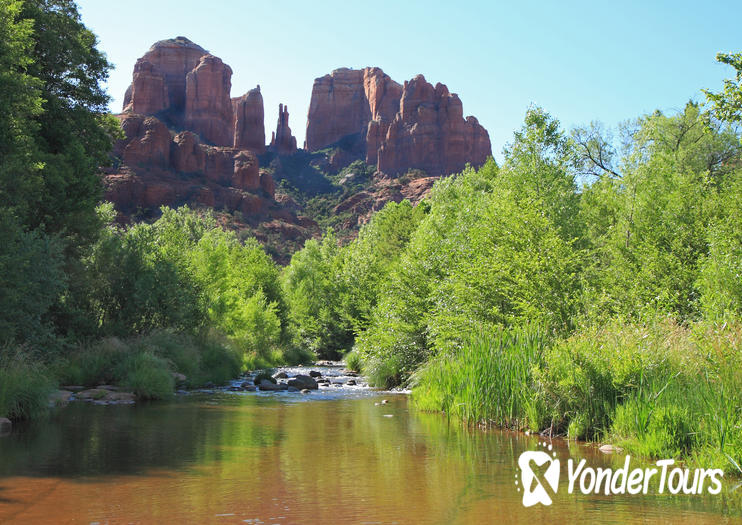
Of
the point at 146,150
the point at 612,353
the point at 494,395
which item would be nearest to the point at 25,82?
the point at 494,395

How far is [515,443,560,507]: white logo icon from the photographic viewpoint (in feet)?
29.7

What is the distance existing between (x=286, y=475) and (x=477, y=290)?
37.4 ft

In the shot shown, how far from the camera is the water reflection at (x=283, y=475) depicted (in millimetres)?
8133

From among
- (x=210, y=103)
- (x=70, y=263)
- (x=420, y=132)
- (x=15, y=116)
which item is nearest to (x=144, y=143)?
(x=210, y=103)

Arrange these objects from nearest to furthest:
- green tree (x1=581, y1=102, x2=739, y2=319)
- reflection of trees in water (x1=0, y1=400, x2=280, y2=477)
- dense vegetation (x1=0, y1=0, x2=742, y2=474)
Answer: reflection of trees in water (x1=0, y1=400, x2=280, y2=477) < dense vegetation (x1=0, y1=0, x2=742, y2=474) < green tree (x1=581, y1=102, x2=739, y2=319)

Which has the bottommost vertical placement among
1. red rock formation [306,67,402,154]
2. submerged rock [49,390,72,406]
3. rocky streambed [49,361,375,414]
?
rocky streambed [49,361,375,414]

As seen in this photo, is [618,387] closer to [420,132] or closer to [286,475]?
[286,475]

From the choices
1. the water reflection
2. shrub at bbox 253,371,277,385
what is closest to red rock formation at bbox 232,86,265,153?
shrub at bbox 253,371,277,385

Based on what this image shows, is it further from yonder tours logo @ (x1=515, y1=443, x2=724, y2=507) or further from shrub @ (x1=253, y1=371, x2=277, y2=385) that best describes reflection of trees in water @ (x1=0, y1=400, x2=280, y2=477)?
shrub @ (x1=253, y1=371, x2=277, y2=385)

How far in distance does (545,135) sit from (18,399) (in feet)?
84.7

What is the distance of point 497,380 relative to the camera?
52.6 ft

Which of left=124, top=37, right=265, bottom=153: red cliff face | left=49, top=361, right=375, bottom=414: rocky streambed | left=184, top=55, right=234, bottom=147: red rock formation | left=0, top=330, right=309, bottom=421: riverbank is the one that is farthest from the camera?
left=184, top=55, right=234, bottom=147: red rock formation

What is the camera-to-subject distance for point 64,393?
69.0ft

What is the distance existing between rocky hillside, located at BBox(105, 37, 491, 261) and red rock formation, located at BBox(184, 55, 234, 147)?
0.24 m
